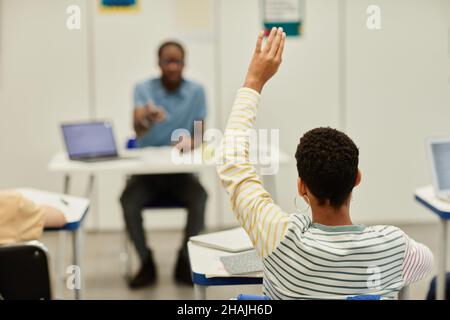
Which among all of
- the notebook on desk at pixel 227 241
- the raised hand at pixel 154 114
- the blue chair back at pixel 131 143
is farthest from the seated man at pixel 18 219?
the blue chair back at pixel 131 143

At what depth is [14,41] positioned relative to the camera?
454cm

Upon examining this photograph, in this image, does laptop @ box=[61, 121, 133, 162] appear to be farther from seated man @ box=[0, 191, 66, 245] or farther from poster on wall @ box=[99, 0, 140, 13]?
seated man @ box=[0, 191, 66, 245]

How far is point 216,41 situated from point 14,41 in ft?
4.42

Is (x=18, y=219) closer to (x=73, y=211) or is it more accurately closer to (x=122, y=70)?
(x=73, y=211)

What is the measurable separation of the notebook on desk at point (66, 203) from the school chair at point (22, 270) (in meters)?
0.56

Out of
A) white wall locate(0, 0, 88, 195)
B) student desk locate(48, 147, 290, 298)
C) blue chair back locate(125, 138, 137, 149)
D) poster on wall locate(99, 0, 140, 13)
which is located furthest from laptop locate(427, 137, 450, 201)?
white wall locate(0, 0, 88, 195)

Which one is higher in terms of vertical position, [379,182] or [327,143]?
[327,143]

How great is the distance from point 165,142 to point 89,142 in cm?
47

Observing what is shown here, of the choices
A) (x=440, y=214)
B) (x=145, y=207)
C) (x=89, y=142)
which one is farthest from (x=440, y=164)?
(x=89, y=142)

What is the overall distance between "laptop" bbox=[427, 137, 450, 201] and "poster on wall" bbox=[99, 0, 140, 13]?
2.55 m

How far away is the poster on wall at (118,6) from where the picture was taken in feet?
15.0

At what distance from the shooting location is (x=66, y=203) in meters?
2.63
